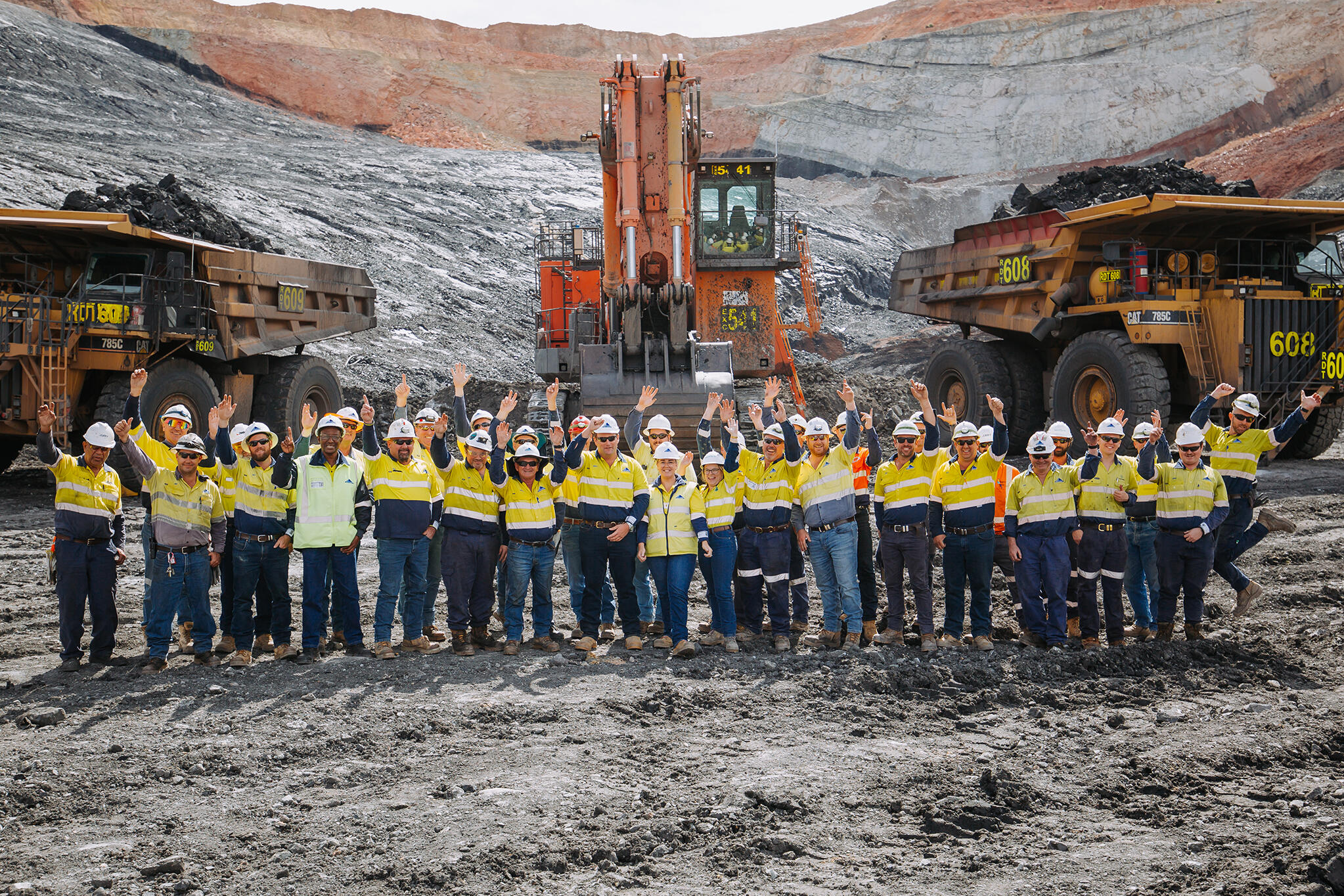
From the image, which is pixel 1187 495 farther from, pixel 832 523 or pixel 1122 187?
pixel 1122 187

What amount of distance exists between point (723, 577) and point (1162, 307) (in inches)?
320

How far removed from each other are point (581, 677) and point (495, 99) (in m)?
52.8

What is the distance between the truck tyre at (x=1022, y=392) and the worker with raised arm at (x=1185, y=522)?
8056mm

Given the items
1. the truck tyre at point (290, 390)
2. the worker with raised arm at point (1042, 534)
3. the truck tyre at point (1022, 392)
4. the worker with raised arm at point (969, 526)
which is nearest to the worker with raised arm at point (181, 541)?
the worker with raised arm at point (969, 526)

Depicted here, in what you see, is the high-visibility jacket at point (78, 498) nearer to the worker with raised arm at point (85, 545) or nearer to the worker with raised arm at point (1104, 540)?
the worker with raised arm at point (85, 545)

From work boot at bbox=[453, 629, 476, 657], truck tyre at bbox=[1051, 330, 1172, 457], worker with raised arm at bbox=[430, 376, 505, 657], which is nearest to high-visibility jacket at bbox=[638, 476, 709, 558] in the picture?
worker with raised arm at bbox=[430, 376, 505, 657]

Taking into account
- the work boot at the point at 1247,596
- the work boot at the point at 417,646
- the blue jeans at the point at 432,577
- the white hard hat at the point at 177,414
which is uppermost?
the white hard hat at the point at 177,414

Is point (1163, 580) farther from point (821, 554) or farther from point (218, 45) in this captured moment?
point (218, 45)

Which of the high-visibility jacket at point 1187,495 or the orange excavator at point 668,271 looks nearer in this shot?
the high-visibility jacket at point 1187,495

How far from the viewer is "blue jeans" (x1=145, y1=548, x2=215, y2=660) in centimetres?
713

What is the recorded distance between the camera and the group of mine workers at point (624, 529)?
7320 mm

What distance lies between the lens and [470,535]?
7617mm

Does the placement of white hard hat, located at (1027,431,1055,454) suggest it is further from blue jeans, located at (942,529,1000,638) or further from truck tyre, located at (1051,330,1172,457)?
truck tyre, located at (1051,330,1172,457)

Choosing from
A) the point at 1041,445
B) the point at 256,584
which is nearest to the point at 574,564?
the point at 256,584
